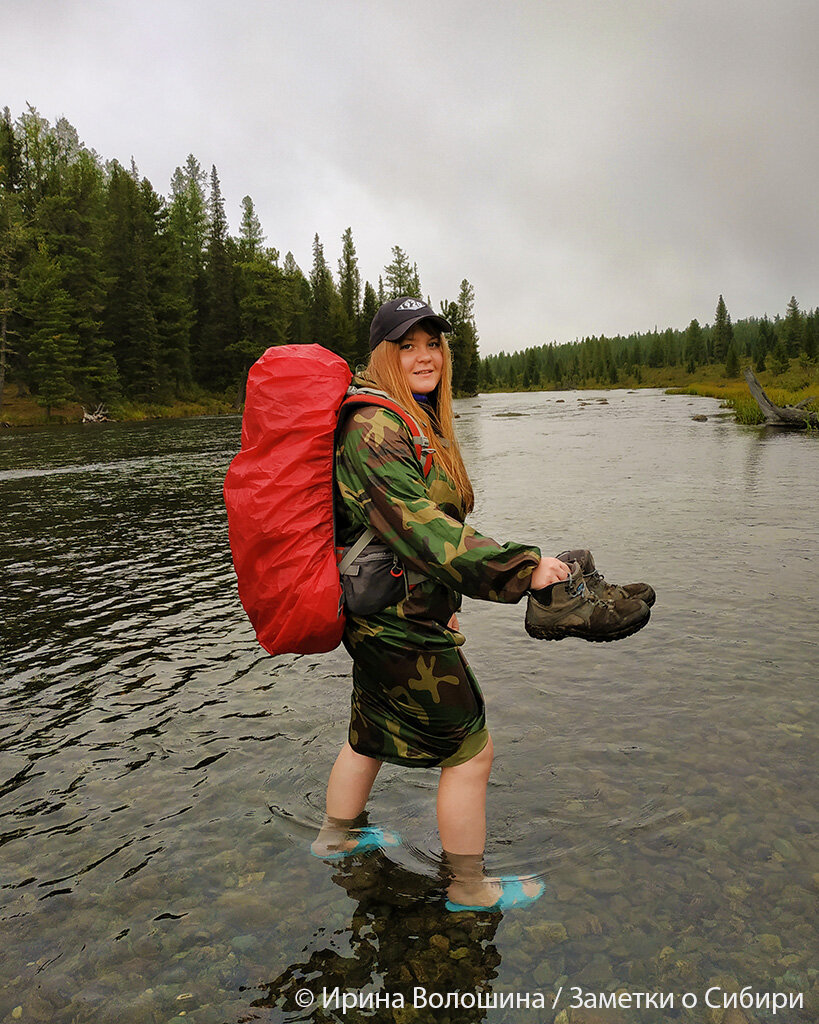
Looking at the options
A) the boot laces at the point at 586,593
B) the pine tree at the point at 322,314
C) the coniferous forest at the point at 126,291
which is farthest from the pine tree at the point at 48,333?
the boot laces at the point at 586,593

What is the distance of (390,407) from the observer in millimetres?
2842

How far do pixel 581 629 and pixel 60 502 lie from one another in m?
15.5

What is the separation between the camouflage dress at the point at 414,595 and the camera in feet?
8.48

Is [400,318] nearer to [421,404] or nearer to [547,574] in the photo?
[421,404]

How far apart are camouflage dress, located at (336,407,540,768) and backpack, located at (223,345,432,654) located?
0.09 metres

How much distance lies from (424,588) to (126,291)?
6496 centimetres

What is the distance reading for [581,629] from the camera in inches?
104

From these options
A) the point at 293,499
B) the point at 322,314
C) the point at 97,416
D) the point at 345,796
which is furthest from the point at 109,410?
the point at 293,499

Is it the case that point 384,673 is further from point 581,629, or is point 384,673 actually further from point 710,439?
point 710,439

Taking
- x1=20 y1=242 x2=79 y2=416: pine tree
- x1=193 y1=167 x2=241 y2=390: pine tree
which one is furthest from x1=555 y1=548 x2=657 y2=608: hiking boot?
x1=193 y1=167 x2=241 y2=390: pine tree

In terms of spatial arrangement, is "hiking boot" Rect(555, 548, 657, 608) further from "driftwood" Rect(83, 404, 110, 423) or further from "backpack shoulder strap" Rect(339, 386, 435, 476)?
"driftwood" Rect(83, 404, 110, 423)

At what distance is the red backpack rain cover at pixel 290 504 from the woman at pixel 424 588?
0.38 feet

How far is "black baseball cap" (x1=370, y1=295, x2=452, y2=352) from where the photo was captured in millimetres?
3029

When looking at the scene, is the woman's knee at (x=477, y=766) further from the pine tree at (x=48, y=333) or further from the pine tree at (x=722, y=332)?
the pine tree at (x=722, y=332)
